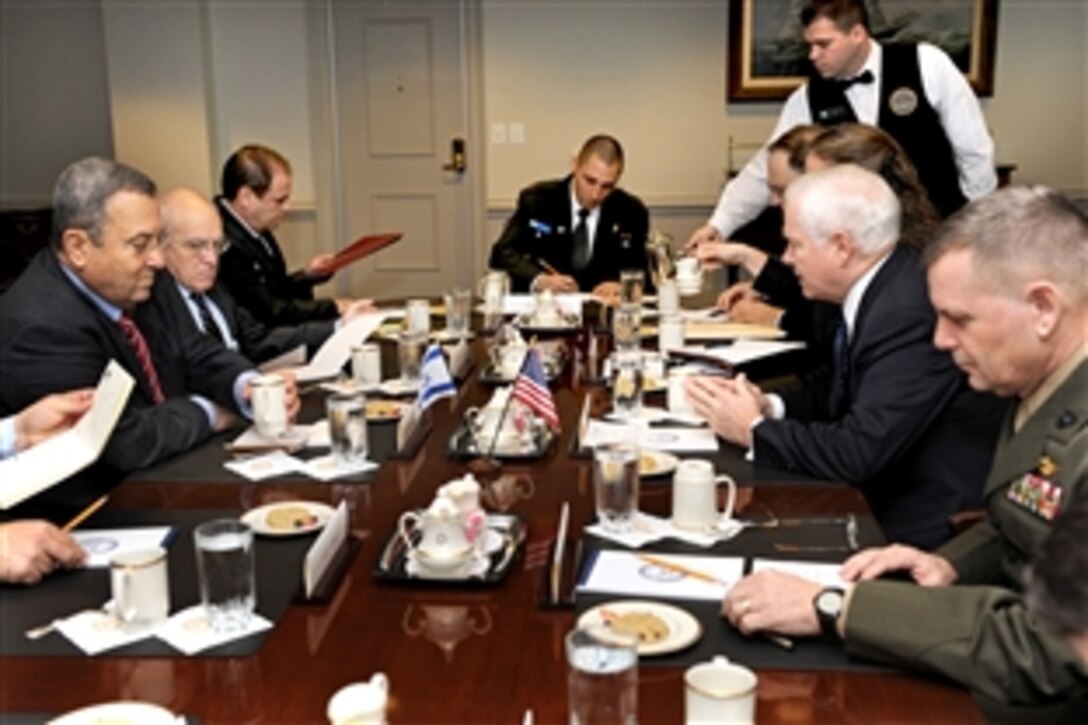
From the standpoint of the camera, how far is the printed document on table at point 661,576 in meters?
1.55

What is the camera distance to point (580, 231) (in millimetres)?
4746

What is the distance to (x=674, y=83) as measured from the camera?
6.58m

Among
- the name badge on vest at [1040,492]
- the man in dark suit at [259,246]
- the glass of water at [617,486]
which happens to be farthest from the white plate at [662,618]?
the man in dark suit at [259,246]

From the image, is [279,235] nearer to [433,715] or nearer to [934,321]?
[934,321]

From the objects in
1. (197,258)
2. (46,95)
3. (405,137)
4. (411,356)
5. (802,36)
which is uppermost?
(802,36)

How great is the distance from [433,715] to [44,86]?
22.2 feet

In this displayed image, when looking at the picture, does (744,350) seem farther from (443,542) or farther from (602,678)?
(602,678)

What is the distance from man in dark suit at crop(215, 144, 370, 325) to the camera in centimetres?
379

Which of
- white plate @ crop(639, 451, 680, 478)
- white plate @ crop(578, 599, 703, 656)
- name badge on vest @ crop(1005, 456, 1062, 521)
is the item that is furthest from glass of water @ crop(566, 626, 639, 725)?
white plate @ crop(639, 451, 680, 478)

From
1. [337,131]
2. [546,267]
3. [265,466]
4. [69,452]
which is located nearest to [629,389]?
[265,466]

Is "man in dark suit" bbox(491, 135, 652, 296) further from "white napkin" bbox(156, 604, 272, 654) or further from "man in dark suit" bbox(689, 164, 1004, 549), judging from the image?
"white napkin" bbox(156, 604, 272, 654)

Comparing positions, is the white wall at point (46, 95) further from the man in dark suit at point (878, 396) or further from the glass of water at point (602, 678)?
the glass of water at point (602, 678)

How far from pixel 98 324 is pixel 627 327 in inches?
53.6

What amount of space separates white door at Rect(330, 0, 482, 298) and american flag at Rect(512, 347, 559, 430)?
15.9 feet
